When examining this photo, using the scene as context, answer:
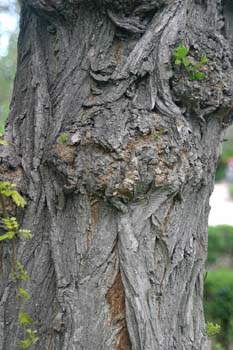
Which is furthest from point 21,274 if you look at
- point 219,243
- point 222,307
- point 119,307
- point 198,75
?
point 219,243

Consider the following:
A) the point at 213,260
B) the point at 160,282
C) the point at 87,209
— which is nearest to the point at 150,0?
the point at 87,209

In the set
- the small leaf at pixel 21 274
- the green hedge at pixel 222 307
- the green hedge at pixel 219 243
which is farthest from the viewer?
the green hedge at pixel 219 243

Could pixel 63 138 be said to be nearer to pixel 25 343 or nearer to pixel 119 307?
pixel 119 307

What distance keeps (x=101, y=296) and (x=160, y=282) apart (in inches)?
9.5

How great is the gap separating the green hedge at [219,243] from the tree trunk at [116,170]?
21.3 feet

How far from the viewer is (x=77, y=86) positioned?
7.12 ft

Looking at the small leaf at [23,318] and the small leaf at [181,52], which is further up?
the small leaf at [181,52]

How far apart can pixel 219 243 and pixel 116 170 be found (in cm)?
704

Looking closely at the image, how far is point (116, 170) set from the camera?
6.52ft

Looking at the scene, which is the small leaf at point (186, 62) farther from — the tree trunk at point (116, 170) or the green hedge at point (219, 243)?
the green hedge at point (219, 243)

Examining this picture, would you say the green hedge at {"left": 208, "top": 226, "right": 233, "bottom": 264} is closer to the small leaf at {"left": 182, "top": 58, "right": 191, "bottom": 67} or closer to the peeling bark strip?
the peeling bark strip

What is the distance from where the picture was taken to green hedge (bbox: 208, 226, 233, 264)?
8.69m

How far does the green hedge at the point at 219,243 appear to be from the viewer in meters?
8.69

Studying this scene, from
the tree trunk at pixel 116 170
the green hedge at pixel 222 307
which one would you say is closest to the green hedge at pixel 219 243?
the green hedge at pixel 222 307
